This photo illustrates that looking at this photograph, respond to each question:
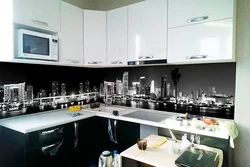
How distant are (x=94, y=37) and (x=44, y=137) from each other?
4.69ft

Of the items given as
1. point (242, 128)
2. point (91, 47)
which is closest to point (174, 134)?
point (242, 128)

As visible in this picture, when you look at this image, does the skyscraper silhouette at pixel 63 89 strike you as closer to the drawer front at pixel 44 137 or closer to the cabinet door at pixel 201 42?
the drawer front at pixel 44 137

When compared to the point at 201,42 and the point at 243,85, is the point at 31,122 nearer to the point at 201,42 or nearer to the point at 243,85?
the point at 201,42

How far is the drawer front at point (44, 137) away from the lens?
4.95 feet

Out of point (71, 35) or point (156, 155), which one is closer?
point (156, 155)

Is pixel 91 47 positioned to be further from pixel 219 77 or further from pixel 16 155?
pixel 219 77

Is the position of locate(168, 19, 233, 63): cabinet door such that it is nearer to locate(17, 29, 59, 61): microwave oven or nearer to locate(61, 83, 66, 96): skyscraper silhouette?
locate(17, 29, 59, 61): microwave oven

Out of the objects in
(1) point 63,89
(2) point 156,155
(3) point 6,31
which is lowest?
(2) point 156,155

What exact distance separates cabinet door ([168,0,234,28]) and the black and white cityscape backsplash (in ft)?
1.88

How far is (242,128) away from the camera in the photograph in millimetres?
1628

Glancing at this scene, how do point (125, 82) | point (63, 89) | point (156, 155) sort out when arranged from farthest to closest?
point (125, 82) → point (63, 89) → point (156, 155)

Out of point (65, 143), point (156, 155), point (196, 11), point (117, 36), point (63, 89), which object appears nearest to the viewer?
point (156, 155)

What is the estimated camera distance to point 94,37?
2.35 metres

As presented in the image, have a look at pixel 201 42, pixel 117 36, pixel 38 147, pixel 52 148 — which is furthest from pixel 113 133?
pixel 201 42
